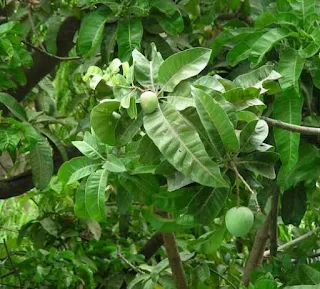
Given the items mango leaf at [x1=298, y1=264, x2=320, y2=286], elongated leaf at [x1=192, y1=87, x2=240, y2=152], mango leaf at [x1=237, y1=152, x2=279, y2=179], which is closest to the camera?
elongated leaf at [x1=192, y1=87, x2=240, y2=152]

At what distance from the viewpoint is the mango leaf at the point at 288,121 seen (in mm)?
1447

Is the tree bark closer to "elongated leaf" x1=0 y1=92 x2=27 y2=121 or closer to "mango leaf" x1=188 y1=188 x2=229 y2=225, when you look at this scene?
"elongated leaf" x1=0 y1=92 x2=27 y2=121

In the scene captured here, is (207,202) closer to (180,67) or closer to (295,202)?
(180,67)

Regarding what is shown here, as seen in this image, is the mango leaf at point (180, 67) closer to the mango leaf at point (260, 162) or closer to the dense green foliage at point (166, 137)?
the dense green foliage at point (166, 137)

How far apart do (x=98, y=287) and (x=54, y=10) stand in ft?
3.55

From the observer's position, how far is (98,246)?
8.96ft

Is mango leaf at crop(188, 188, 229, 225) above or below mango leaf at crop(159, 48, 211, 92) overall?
below

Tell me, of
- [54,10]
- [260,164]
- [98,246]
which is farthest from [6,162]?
[260,164]

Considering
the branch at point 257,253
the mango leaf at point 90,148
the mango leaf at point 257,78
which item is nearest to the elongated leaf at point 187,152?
the mango leaf at point 257,78

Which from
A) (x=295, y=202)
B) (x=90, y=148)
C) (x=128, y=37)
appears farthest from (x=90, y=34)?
(x=295, y=202)

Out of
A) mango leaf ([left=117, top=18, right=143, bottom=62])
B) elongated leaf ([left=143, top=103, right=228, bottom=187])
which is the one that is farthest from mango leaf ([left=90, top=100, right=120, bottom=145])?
mango leaf ([left=117, top=18, right=143, bottom=62])

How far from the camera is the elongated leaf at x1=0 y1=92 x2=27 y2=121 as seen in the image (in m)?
1.96

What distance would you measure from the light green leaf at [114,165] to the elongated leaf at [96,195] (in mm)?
15

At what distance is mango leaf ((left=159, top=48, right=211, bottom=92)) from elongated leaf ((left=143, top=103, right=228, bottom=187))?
9 centimetres
